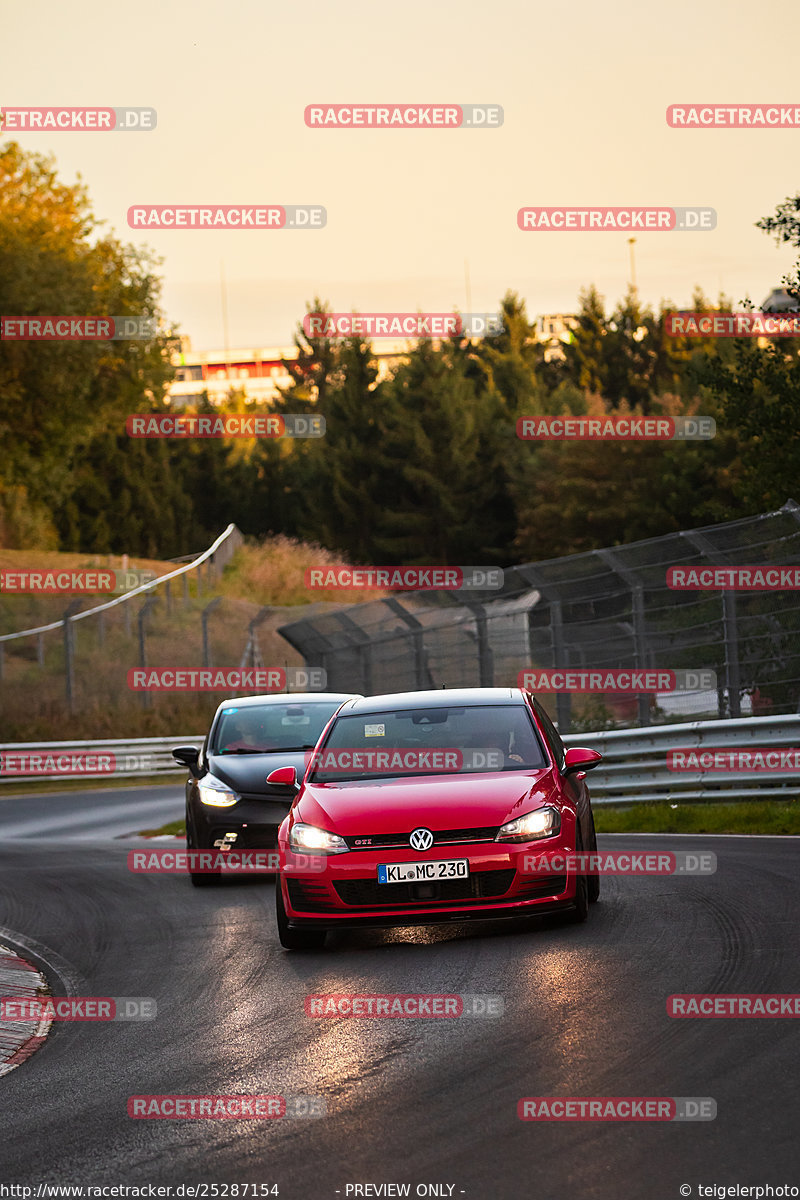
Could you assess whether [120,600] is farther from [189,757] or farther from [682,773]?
[189,757]

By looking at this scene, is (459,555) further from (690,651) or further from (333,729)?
(333,729)

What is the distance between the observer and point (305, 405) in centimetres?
11250

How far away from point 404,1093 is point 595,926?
12.7 ft

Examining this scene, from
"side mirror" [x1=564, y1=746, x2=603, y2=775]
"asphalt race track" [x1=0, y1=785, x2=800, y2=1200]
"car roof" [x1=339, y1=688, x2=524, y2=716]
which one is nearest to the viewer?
"asphalt race track" [x1=0, y1=785, x2=800, y2=1200]

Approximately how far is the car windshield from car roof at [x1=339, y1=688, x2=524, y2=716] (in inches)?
153

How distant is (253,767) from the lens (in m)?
14.3

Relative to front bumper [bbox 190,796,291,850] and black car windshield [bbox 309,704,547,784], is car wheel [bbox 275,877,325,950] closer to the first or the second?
black car windshield [bbox 309,704,547,784]

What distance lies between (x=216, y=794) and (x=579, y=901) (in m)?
5.07

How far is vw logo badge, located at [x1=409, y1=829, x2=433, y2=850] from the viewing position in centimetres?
926

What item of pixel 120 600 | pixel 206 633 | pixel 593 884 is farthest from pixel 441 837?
pixel 120 600

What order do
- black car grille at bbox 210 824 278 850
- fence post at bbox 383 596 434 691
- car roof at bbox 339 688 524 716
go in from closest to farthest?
car roof at bbox 339 688 524 716
black car grille at bbox 210 824 278 850
fence post at bbox 383 596 434 691

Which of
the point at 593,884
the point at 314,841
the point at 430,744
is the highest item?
the point at 430,744

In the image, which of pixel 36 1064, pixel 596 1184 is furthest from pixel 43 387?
pixel 596 1184

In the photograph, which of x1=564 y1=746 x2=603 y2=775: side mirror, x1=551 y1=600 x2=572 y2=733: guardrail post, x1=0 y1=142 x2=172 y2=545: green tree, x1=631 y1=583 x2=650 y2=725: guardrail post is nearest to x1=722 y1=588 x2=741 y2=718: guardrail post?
x1=631 y1=583 x2=650 y2=725: guardrail post
